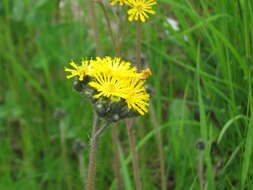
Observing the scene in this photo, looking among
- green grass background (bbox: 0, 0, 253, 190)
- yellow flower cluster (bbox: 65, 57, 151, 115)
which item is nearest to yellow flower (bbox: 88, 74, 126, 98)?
yellow flower cluster (bbox: 65, 57, 151, 115)

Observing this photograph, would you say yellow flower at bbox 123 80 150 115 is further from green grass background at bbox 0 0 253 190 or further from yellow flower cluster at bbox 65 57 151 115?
green grass background at bbox 0 0 253 190

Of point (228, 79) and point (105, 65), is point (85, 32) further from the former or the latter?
point (105, 65)

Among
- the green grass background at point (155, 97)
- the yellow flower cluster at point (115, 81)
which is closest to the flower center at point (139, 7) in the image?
the green grass background at point (155, 97)

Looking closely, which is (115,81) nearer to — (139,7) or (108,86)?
(108,86)

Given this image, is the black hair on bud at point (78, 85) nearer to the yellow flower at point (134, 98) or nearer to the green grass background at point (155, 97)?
the yellow flower at point (134, 98)

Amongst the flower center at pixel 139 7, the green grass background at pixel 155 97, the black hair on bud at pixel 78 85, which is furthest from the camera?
the green grass background at pixel 155 97

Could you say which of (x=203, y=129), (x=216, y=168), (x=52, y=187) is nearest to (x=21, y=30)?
(x=52, y=187)
